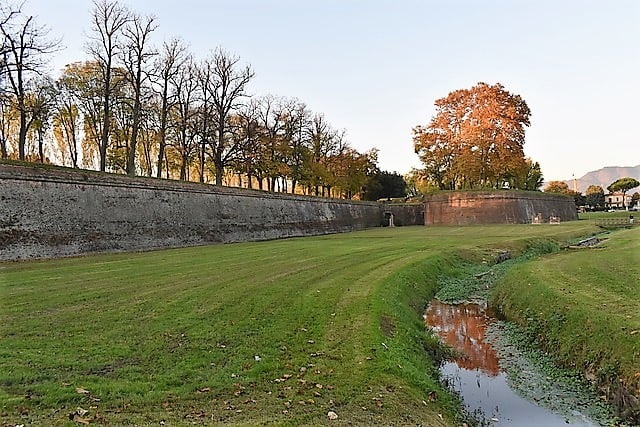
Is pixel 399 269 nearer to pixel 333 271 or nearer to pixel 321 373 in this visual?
pixel 333 271

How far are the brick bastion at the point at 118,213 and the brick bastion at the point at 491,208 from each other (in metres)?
17.8

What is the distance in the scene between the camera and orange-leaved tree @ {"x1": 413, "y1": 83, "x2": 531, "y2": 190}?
41281 millimetres

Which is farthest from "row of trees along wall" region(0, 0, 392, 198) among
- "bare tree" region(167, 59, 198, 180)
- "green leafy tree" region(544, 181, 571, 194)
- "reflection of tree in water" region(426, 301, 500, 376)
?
"green leafy tree" region(544, 181, 571, 194)

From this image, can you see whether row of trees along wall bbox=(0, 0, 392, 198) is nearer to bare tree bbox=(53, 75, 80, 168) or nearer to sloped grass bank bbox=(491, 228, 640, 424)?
bare tree bbox=(53, 75, 80, 168)

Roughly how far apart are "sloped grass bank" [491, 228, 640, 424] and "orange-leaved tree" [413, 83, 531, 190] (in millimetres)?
28349

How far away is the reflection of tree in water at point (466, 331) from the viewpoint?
26.8ft

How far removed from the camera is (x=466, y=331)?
10.2 metres

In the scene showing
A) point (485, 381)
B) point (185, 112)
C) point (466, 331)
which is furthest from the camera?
point (185, 112)

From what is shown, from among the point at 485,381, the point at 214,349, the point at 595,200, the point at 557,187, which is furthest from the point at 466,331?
the point at 595,200

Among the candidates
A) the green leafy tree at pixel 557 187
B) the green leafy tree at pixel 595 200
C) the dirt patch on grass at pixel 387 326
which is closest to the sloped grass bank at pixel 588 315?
the dirt patch on grass at pixel 387 326

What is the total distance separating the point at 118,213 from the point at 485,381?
17160 millimetres

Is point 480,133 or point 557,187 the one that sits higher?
point 480,133

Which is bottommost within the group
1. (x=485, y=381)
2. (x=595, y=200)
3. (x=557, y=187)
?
(x=485, y=381)

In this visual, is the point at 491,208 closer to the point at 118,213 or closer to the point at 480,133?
the point at 480,133
